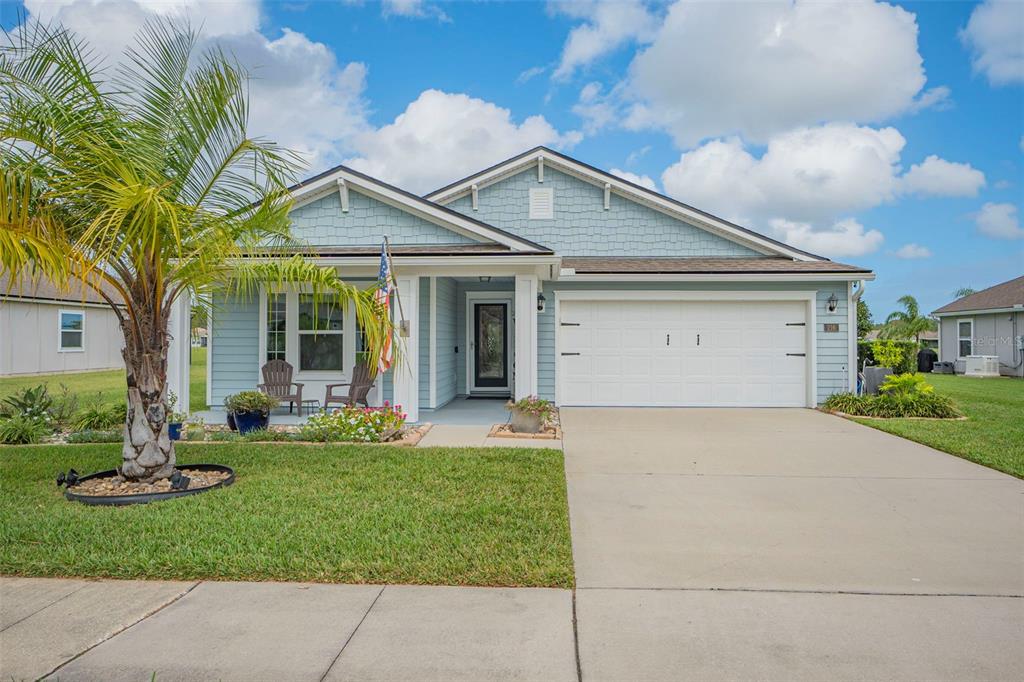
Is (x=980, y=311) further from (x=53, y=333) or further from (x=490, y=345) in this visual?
(x=53, y=333)

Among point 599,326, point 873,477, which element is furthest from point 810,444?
point 599,326

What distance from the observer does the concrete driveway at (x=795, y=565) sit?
2.89m

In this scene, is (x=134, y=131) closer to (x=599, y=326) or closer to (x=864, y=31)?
(x=599, y=326)

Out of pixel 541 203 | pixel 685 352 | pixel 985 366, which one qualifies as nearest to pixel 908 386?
pixel 685 352

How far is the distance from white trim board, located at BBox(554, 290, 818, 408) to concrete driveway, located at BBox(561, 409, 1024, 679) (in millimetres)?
4733

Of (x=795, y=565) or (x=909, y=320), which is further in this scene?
(x=909, y=320)

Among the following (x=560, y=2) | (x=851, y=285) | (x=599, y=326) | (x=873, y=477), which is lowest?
(x=873, y=477)

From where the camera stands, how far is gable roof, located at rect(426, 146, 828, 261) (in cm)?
1359

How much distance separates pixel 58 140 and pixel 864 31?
11.5 metres

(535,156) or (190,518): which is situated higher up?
(535,156)

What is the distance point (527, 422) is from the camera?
8969 mm

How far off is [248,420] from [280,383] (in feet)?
6.04

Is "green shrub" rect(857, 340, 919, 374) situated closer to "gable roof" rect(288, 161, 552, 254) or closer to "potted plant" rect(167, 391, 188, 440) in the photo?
"gable roof" rect(288, 161, 552, 254)

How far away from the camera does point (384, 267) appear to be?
885 cm
